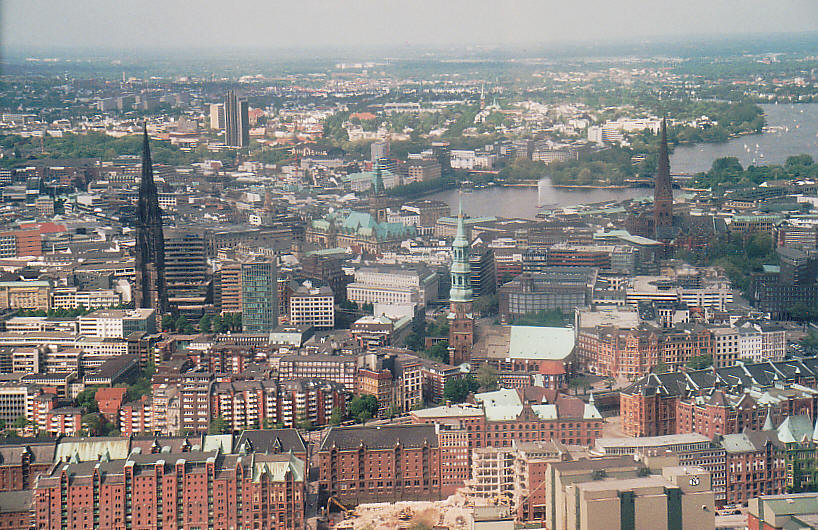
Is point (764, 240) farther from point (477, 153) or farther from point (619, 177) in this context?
point (477, 153)

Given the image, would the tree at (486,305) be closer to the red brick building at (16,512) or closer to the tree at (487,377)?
the tree at (487,377)

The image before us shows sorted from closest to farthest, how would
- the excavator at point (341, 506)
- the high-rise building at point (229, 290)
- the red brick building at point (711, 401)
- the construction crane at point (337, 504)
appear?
the excavator at point (341, 506)
the construction crane at point (337, 504)
the red brick building at point (711, 401)
the high-rise building at point (229, 290)

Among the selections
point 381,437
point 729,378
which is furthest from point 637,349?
point 381,437

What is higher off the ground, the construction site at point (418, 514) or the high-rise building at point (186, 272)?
the high-rise building at point (186, 272)

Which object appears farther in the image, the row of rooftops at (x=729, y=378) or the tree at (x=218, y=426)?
the row of rooftops at (x=729, y=378)

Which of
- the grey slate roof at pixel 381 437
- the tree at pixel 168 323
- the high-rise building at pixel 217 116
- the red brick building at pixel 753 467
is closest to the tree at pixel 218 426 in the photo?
the grey slate roof at pixel 381 437

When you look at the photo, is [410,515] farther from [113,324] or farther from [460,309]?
[113,324]

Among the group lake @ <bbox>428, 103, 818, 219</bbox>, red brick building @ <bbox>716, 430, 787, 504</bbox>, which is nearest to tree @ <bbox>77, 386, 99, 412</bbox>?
red brick building @ <bbox>716, 430, 787, 504</bbox>
